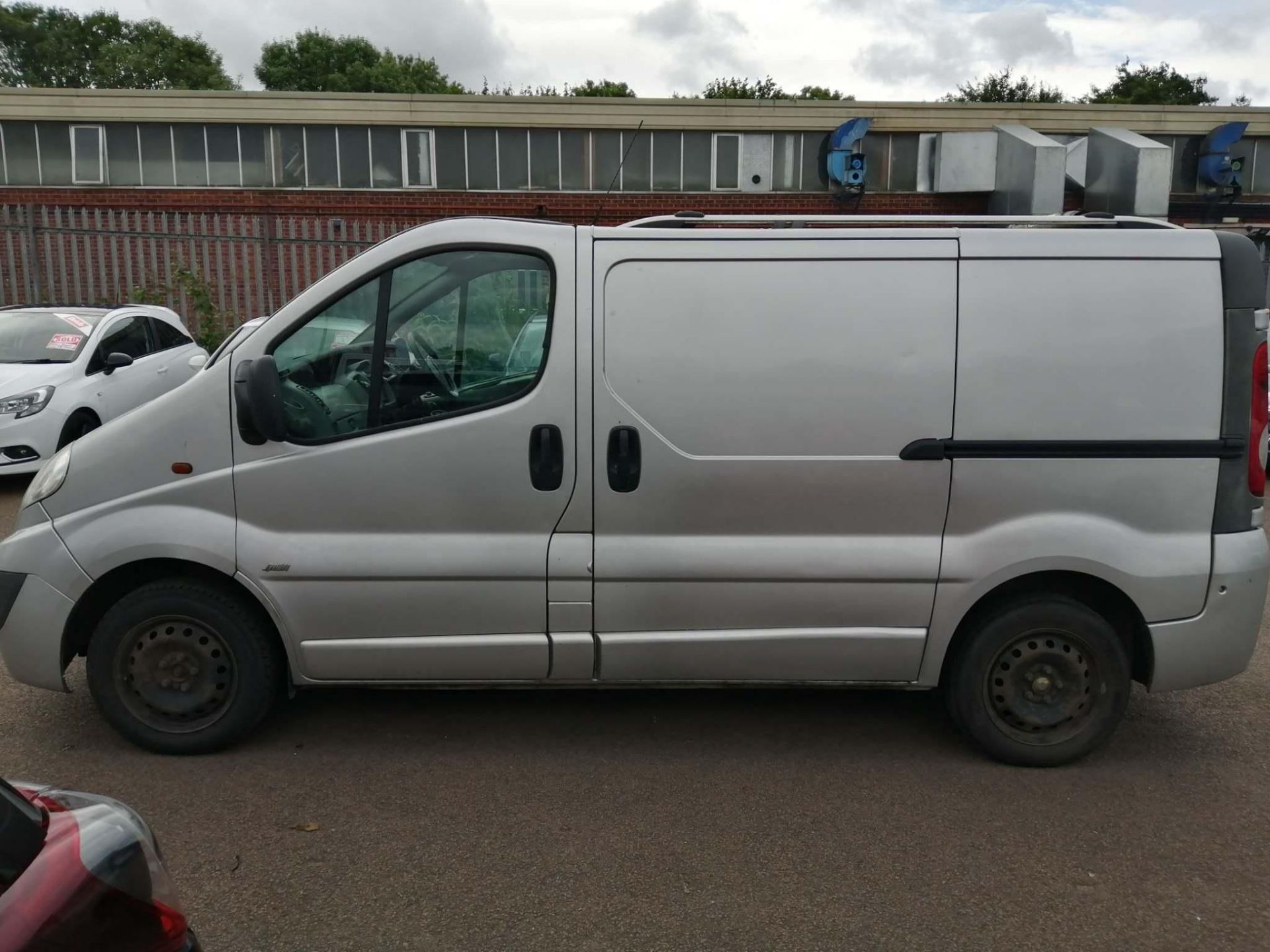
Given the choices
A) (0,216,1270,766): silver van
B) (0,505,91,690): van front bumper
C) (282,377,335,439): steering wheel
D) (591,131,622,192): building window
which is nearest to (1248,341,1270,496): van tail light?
(0,216,1270,766): silver van

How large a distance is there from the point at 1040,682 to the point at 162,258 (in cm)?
1940

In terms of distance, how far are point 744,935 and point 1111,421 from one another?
234 cm

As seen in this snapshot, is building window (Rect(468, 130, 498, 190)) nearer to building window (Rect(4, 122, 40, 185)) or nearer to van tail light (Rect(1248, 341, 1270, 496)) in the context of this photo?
building window (Rect(4, 122, 40, 185))

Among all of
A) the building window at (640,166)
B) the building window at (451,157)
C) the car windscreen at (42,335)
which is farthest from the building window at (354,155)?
the car windscreen at (42,335)

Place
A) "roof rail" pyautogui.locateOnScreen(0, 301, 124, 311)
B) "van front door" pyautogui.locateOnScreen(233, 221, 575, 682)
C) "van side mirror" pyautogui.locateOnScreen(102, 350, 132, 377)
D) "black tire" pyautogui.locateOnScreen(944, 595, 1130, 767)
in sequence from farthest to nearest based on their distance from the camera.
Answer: "roof rail" pyautogui.locateOnScreen(0, 301, 124, 311)
"van side mirror" pyautogui.locateOnScreen(102, 350, 132, 377)
"black tire" pyautogui.locateOnScreen(944, 595, 1130, 767)
"van front door" pyautogui.locateOnScreen(233, 221, 575, 682)

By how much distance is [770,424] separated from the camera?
4.14 meters

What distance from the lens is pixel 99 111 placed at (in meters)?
24.2

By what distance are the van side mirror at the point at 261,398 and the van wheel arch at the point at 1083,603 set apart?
9.03 feet

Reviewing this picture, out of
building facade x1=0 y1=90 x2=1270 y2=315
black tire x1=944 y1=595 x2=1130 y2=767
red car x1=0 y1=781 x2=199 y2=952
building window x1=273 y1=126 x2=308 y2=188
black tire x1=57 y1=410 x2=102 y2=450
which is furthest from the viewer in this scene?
building window x1=273 y1=126 x2=308 y2=188

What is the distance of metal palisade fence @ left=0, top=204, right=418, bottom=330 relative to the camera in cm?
1778

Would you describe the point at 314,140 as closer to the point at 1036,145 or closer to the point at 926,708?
the point at 1036,145

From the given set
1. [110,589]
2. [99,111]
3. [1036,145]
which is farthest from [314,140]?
[110,589]

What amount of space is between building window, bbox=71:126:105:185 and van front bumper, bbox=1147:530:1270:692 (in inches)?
1014

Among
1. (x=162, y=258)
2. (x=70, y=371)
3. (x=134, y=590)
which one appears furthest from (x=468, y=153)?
(x=134, y=590)
